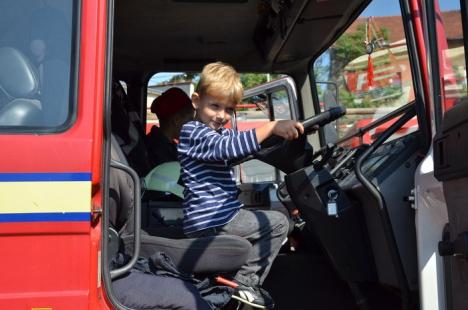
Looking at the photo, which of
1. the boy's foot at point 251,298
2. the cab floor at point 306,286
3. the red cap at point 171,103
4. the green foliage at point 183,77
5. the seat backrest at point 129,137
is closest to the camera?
the boy's foot at point 251,298

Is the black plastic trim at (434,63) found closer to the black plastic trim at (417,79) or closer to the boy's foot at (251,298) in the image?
the black plastic trim at (417,79)

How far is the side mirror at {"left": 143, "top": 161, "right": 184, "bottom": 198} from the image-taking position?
3.23m

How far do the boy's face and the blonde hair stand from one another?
18mm

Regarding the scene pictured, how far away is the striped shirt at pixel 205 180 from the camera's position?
91.0 inches

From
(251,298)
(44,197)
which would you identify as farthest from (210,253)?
(44,197)

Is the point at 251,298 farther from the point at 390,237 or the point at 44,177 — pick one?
the point at 44,177

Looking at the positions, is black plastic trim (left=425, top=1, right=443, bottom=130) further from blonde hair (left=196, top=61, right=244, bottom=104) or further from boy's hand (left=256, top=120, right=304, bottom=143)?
blonde hair (left=196, top=61, right=244, bottom=104)

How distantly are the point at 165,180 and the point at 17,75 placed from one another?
1512 mm

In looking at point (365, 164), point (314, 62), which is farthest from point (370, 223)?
point (314, 62)

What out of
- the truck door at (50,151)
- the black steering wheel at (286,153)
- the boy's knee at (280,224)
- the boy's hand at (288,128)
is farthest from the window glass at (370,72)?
the truck door at (50,151)

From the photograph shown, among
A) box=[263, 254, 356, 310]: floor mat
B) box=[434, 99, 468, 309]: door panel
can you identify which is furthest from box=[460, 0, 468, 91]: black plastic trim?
box=[263, 254, 356, 310]: floor mat

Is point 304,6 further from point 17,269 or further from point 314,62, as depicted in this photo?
point 17,269

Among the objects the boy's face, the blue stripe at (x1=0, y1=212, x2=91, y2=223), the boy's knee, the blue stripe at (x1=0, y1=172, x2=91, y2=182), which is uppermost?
the boy's face

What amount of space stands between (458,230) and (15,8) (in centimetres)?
146
